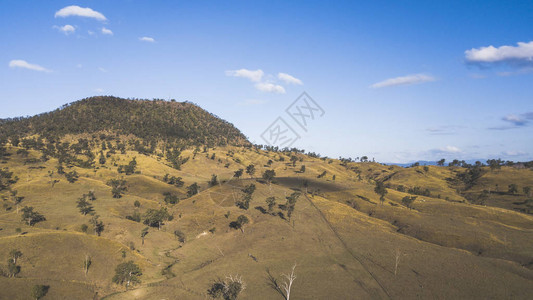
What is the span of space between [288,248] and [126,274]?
49.0m

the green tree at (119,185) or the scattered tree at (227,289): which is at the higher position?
the green tree at (119,185)

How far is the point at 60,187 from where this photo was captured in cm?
15375

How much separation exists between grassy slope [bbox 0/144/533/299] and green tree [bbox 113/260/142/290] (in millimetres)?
2375

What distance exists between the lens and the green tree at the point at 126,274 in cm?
7638

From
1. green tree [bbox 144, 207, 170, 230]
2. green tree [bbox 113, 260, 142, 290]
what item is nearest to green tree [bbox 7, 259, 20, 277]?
green tree [bbox 113, 260, 142, 290]

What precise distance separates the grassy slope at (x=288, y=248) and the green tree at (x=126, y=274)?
2.37 meters

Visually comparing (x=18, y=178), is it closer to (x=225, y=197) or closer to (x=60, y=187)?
(x=60, y=187)

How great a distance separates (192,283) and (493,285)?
7625cm

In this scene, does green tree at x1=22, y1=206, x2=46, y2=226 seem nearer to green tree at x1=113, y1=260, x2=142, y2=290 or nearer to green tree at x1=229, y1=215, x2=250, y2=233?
green tree at x1=113, y1=260, x2=142, y2=290

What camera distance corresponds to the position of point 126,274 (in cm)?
7681

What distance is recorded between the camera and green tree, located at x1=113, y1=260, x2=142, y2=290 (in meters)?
76.4

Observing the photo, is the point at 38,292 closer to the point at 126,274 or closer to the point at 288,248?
the point at 126,274

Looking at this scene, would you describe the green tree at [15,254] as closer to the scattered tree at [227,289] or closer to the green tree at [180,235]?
the green tree at [180,235]

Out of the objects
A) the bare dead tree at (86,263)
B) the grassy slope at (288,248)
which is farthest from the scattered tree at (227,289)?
the bare dead tree at (86,263)
